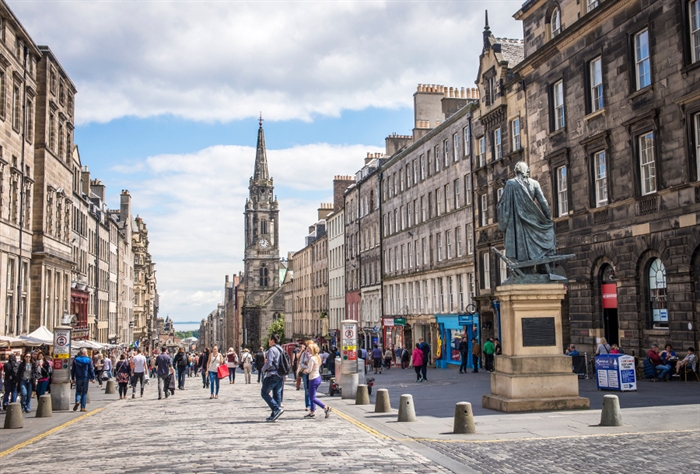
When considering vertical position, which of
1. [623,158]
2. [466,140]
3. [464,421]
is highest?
[466,140]

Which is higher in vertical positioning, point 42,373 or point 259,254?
point 259,254

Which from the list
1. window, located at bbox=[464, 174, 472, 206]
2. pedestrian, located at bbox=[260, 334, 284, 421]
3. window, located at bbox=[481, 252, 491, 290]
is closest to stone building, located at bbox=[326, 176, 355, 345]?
window, located at bbox=[464, 174, 472, 206]

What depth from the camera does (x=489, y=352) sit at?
3400 cm

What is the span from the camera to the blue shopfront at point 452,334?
4156 cm

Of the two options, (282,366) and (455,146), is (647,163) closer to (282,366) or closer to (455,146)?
(282,366)

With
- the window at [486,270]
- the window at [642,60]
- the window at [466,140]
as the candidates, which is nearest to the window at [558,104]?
the window at [642,60]

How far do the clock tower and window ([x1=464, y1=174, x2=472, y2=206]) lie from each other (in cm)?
10402

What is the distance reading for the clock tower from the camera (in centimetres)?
14562

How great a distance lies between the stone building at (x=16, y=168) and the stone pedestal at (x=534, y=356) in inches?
892

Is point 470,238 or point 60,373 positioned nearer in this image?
point 60,373

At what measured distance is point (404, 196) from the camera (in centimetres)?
5484

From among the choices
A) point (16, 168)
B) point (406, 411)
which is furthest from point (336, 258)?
point (406, 411)

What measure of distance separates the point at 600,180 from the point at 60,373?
1937cm

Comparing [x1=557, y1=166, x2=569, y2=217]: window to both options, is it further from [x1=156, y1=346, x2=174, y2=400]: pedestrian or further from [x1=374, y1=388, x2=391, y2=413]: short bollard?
[x1=156, y1=346, x2=174, y2=400]: pedestrian
